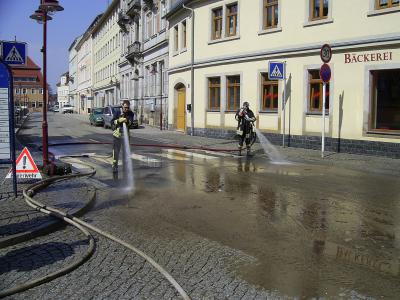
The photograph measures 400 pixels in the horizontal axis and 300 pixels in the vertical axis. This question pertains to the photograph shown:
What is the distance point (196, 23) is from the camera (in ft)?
85.9

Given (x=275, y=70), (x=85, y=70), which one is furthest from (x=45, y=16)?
(x=85, y=70)

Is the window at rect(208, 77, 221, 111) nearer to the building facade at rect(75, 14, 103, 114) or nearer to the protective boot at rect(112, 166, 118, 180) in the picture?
the protective boot at rect(112, 166, 118, 180)

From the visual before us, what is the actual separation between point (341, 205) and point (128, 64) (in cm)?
4370

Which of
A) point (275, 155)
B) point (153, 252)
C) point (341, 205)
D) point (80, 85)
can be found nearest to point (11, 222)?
point (153, 252)

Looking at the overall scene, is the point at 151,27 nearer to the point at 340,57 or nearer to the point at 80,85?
the point at 340,57

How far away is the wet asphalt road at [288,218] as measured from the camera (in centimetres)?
475

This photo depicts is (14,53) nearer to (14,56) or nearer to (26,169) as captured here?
(14,56)

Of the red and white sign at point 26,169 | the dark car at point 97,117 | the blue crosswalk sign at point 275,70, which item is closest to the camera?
the red and white sign at point 26,169

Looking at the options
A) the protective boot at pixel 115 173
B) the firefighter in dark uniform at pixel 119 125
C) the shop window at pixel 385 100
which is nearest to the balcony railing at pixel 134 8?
the shop window at pixel 385 100

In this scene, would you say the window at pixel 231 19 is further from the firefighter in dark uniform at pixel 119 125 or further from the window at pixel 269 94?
the firefighter in dark uniform at pixel 119 125

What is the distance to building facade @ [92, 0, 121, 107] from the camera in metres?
59.9

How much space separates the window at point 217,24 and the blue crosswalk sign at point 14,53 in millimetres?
14668

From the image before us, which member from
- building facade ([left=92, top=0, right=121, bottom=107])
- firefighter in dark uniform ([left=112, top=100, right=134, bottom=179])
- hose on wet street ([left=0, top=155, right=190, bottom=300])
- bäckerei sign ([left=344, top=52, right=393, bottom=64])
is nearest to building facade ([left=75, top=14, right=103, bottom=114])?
building facade ([left=92, top=0, right=121, bottom=107])

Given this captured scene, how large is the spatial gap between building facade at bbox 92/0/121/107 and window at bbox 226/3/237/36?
3519 cm
